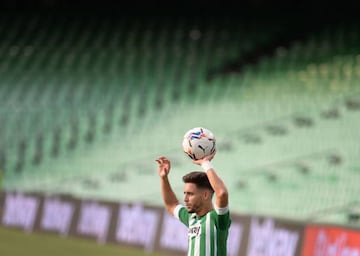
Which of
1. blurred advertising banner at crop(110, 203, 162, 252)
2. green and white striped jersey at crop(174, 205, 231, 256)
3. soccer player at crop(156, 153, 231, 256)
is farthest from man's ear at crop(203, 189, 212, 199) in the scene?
blurred advertising banner at crop(110, 203, 162, 252)

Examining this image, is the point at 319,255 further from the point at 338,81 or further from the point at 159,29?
the point at 159,29

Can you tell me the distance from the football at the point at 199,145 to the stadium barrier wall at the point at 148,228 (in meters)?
5.37

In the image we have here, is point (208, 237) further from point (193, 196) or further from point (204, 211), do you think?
point (193, 196)

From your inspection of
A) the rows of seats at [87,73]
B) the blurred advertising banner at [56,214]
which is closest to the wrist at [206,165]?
the blurred advertising banner at [56,214]

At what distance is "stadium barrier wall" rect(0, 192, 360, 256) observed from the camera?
1174 centimetres

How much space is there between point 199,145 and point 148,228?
28.2 ft

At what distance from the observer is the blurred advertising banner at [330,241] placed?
444 inches

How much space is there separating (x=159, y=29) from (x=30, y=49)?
3.27 metres

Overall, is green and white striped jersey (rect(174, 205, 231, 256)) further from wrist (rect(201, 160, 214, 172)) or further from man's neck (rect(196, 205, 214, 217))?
wrist (rect(201, 160, 214, 172))

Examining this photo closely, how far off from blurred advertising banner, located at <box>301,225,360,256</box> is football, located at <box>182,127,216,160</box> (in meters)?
5.37

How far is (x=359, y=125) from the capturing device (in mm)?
16578

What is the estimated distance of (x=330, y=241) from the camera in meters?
11.5

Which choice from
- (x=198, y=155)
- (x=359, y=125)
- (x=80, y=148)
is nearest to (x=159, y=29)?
(x=80, y=148)

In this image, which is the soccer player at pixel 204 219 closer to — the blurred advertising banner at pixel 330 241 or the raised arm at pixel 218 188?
the raised arm at pixel 218 188
